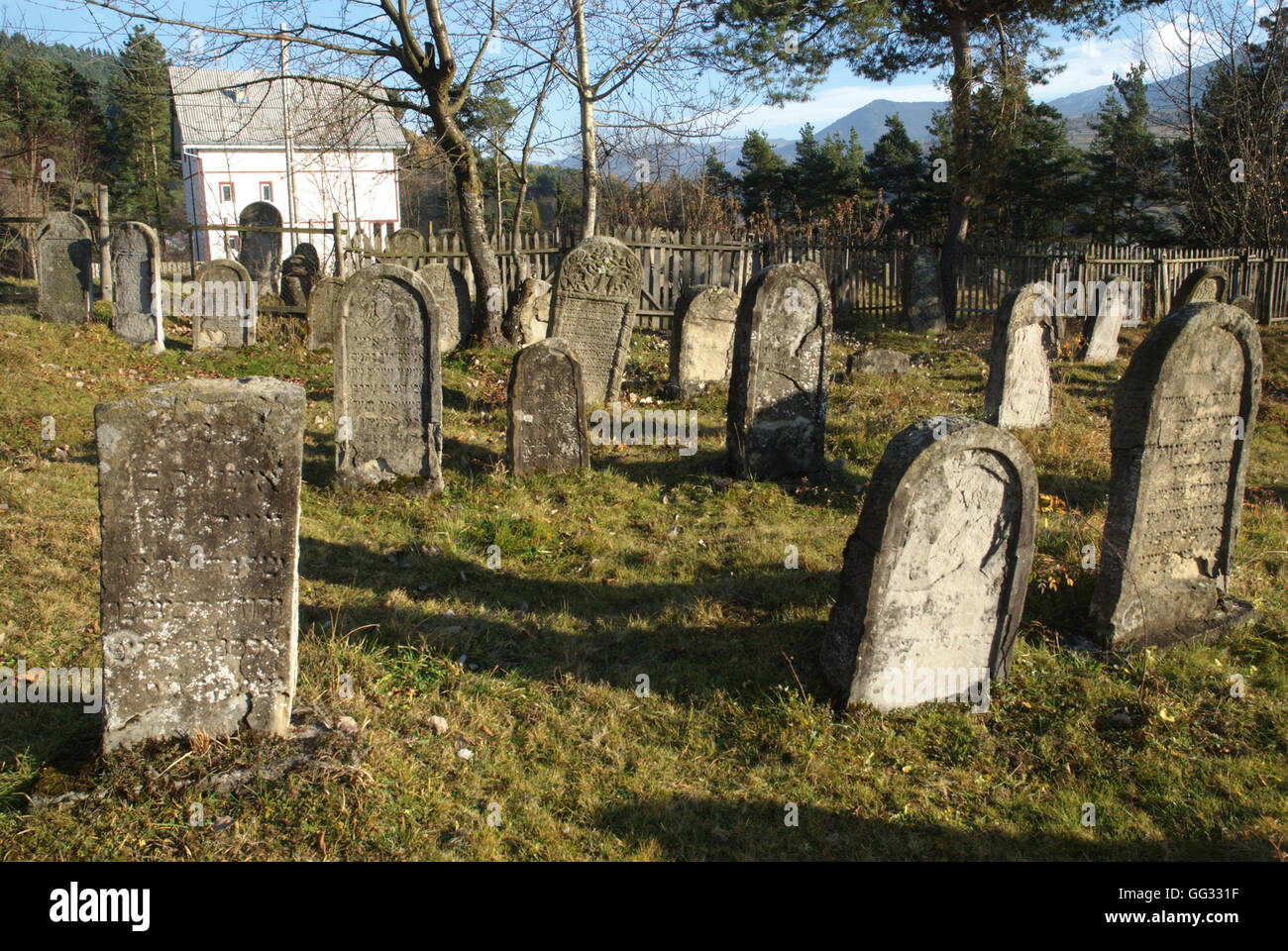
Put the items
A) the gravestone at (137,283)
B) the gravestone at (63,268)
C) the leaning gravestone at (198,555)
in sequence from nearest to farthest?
the leaning gravestone at (198,555)
the gravestone at (137,283)
the gravestone at (63,268)

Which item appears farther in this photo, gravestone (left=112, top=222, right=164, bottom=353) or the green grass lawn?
gravestone (left=112, top=222, right=164, bottom=353)

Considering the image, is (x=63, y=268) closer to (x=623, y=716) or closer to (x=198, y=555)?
(x=198, y=555)

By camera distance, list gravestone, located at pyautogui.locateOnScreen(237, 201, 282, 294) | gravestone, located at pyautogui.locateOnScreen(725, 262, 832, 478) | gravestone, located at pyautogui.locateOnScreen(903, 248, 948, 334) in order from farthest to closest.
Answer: gravestone, located at pyautogui.locateOnScreen(237, 201, 282, 294) < gravestone, located at pyautogui.locateOnScreen(903, 248, 948, 334) < gravestone, located at pyautogui.locateOnScreen(725, 262, 832, 478)

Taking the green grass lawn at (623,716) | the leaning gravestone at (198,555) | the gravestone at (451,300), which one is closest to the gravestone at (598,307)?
the green grass lawn at (623,716)

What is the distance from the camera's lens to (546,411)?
820 cm

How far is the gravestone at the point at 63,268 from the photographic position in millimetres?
13227

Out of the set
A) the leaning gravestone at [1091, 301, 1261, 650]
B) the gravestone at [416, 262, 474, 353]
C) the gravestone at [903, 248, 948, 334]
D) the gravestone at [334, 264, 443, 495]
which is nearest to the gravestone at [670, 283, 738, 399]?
the gravestone at [416, 262, 474, 353]

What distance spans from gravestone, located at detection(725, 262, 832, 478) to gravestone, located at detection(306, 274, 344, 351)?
798cm

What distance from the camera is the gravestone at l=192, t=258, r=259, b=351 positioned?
13500mm

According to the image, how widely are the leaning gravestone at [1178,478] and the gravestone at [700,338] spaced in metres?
6.97

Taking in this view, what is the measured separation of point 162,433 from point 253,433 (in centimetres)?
36

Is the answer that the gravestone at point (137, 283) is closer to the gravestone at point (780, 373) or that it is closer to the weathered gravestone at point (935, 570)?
the gravestone at point (780, 373)

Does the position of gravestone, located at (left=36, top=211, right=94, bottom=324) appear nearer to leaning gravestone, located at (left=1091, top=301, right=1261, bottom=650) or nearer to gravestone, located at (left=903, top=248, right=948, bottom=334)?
leaning gravestone, located at (left=1091, top=301, right=1261, bottom=650)

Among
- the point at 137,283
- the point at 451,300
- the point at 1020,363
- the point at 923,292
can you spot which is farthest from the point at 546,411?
the point at 923,292
